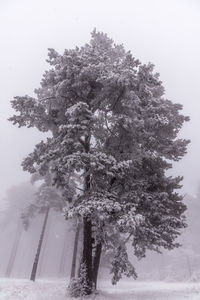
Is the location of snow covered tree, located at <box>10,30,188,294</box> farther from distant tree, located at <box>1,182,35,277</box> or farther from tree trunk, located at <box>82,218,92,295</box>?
distant tree, located at <box>1,182,35,277</box>

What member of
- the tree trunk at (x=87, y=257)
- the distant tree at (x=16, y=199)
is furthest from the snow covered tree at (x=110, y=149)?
the distant tree at (x=16, y=199)

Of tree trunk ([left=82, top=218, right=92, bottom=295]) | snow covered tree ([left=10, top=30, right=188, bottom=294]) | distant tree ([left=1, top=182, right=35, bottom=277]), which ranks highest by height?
distant tree ([left=1, top=182, right=35, bottom=277])

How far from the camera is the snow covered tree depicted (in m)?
11.3

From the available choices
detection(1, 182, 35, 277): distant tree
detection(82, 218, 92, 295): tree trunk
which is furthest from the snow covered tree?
detection(1, 182, 35, 277): distant tree

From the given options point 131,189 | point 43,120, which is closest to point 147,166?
point 131,189

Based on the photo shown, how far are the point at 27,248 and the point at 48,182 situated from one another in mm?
48991

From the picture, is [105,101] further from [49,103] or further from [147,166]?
[147,166]

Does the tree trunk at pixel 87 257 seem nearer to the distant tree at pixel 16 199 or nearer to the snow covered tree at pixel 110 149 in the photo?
the snow covered tree at pixel 110 149

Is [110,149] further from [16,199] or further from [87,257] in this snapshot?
[16,199]

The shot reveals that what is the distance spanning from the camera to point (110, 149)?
539 inches

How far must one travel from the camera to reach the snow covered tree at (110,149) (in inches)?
→ 446

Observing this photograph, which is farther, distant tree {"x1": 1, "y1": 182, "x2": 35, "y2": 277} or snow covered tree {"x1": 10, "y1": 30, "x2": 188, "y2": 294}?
distant tree {"x1": 1, "y1": 182, "x2": 35, "y2": 277}

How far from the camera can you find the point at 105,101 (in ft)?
44.5

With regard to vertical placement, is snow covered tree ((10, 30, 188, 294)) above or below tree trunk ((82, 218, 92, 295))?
above
